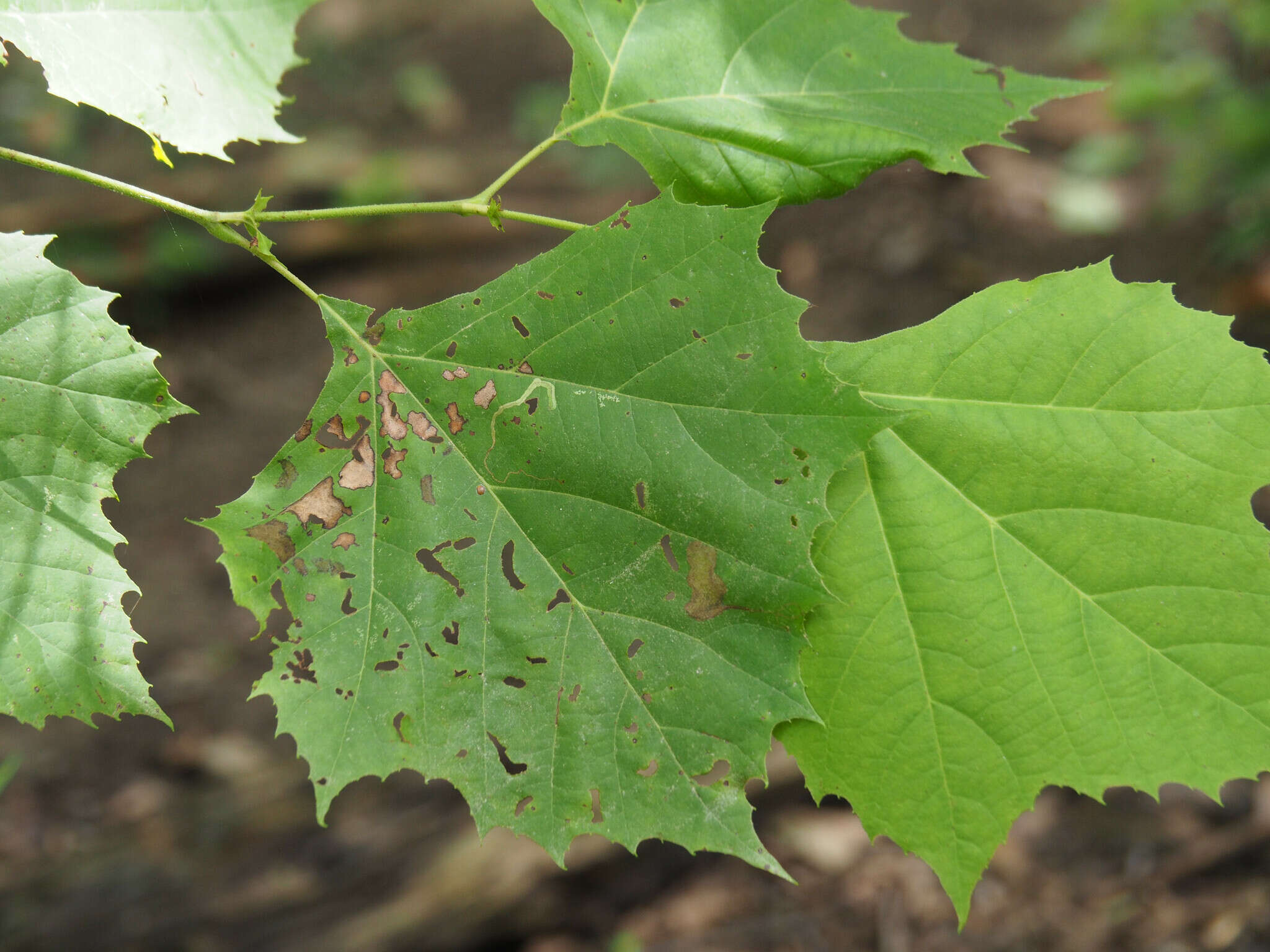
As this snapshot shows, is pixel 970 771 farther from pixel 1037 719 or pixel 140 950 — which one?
pixel 140 950

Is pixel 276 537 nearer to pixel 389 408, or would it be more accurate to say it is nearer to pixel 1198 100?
pixel 389 408

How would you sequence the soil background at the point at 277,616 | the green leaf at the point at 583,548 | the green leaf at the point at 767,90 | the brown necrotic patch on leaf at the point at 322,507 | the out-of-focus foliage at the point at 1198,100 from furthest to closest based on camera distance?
the out-of-focus foliage at the point at 1198,100
the soil background at the point at 277,616
the green leaf at the point at 767,90
the brown necrotic patch on leaf at the point at 322,507
the green leaf at the point at 583,548

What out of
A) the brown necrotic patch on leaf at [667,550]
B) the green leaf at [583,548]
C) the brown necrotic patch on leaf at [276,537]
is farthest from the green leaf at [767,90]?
the brown necrotic patch on leaf at [276,537]

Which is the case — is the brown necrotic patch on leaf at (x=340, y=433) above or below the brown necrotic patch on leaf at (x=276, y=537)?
above

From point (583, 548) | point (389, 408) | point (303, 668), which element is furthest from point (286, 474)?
point (583, 548)

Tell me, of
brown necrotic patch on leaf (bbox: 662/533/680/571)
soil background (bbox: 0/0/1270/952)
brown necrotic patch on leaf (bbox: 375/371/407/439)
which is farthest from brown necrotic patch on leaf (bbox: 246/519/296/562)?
Result: soil background (bbox: 0/0/1270/952)

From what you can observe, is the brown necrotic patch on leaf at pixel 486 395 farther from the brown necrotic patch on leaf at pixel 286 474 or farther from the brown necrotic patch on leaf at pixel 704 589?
the brown necrotic patch on leaf at pixel 704 589

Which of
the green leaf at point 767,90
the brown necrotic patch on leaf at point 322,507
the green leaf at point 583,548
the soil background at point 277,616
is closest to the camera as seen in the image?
the green leaf at point 583,548
